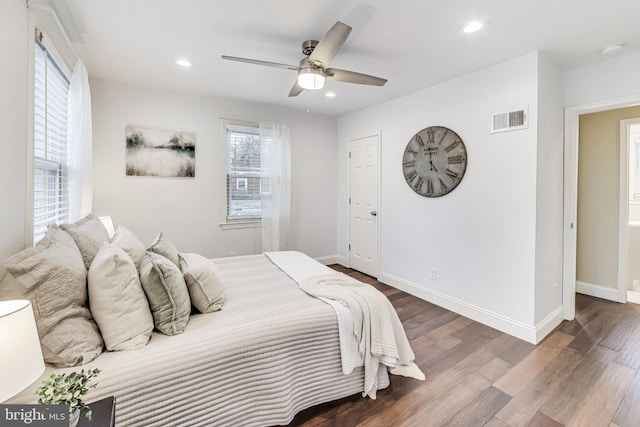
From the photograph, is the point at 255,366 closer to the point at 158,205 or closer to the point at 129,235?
the point at 129,235

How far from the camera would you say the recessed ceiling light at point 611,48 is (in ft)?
7.60

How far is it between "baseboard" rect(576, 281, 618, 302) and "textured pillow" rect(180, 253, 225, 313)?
441cm

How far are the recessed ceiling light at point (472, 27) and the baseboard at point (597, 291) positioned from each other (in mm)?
3493

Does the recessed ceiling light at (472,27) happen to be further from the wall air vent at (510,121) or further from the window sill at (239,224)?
the window sill at (239,224)

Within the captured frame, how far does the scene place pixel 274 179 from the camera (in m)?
4.20

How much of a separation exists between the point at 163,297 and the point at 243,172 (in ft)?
9.30

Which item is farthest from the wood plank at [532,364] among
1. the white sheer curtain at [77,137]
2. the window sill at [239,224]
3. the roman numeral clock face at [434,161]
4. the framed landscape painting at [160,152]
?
Answer: the framed landscape painting at [160,152]

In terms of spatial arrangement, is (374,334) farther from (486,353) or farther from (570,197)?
(570,197)

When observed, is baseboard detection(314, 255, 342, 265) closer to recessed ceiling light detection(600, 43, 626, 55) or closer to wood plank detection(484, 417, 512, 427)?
wood plank detection(484, 417, 512, 427)

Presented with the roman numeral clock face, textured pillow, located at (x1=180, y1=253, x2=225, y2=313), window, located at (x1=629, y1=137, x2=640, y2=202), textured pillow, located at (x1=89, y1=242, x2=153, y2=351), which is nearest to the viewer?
textured pillow, located at (x1=89, y1=242, x2=153, y2=351)

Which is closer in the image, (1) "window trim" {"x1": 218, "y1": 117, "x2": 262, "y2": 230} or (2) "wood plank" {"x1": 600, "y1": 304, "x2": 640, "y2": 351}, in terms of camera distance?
(2) "wood plank" {"x1": 600, "y1": 304, "x2": 640, "y2": 351}

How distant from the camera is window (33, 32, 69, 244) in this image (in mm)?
1854

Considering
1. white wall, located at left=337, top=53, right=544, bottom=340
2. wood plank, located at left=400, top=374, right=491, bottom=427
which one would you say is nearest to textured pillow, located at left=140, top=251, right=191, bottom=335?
wood plank, located at left=400, top=374, right=491, bottom=427

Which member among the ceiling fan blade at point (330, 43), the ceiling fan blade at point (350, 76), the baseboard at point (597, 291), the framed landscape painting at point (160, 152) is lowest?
the baseboard at point (597, 291)
